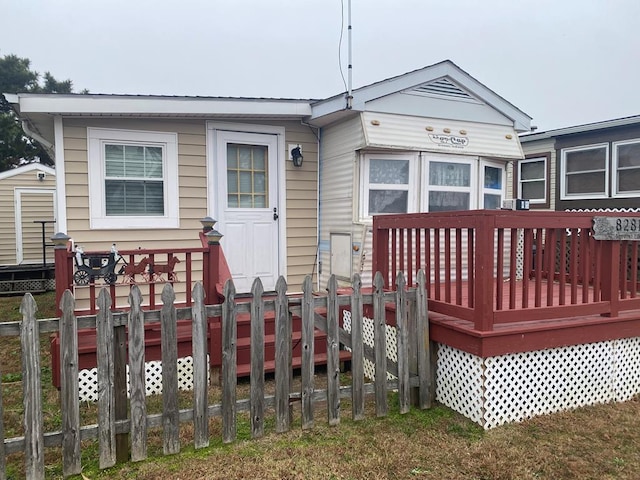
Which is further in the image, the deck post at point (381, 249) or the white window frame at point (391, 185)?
the white window frame at point (391, 185)

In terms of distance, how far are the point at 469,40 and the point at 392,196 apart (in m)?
29.1

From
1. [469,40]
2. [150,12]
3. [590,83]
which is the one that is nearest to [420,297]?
[469,40]

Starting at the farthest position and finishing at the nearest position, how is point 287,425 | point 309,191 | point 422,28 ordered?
point 422,28
point 309,191
point 287,425

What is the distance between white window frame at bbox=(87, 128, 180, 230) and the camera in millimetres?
5504

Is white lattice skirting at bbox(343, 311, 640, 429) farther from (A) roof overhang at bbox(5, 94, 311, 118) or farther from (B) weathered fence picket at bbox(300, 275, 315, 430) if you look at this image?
(A) roof overhang at bbox(5, 94, 311, 118)

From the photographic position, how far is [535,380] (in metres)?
3.67

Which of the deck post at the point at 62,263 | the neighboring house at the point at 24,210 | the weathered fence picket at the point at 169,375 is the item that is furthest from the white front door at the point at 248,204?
the neighboring house at the point at 24,210

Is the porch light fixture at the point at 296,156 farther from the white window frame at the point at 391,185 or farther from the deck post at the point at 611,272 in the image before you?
the deck post at the point at 611,272

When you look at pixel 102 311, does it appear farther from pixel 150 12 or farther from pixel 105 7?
pixel 105 7

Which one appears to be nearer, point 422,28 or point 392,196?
Answer: point 392,196

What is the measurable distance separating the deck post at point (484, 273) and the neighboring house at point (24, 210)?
1393 centimetres

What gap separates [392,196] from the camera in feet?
20.4

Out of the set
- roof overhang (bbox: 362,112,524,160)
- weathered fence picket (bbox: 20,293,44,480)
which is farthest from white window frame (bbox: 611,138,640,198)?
weathered fence picket (bbox: 20,293,44,480)

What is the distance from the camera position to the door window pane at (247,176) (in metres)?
6.21
